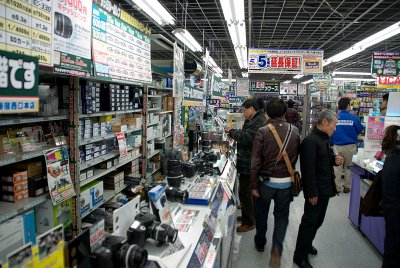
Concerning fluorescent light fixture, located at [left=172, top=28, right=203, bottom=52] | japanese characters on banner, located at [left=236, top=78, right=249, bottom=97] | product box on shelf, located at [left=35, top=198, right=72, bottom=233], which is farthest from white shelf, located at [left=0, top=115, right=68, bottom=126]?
japanese characters on banner, located at [left=236, top=78, right=249, bottom=97]

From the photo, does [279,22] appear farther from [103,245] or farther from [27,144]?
[103,245]

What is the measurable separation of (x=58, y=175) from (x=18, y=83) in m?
1.05

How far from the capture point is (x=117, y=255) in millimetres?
1293

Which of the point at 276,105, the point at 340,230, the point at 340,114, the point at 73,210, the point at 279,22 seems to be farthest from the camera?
the point at 279,22

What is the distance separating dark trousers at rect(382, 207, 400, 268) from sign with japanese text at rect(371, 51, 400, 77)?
9150 mm

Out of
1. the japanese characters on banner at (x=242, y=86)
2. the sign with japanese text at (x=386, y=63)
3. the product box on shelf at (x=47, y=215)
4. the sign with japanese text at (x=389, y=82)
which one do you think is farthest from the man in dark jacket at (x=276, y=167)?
the japanese characters on banner at (x=242, y=86)

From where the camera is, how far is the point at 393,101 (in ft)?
15.8

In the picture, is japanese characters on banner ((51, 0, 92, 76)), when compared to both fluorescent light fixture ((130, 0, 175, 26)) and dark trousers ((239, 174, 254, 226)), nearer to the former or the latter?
fluorescent light fixture ((130, 0, 175, 26))

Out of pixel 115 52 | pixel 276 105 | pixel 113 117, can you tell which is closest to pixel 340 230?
pixel 276 105

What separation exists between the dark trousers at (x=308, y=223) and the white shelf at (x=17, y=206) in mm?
2658

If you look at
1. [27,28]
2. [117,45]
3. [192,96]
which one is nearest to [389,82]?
[192,96]

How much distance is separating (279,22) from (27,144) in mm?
8882

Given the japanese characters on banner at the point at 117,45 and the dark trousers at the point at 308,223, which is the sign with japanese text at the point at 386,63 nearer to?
the dark trousers at the point at 308,223

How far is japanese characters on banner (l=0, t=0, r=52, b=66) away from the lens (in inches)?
77.7
